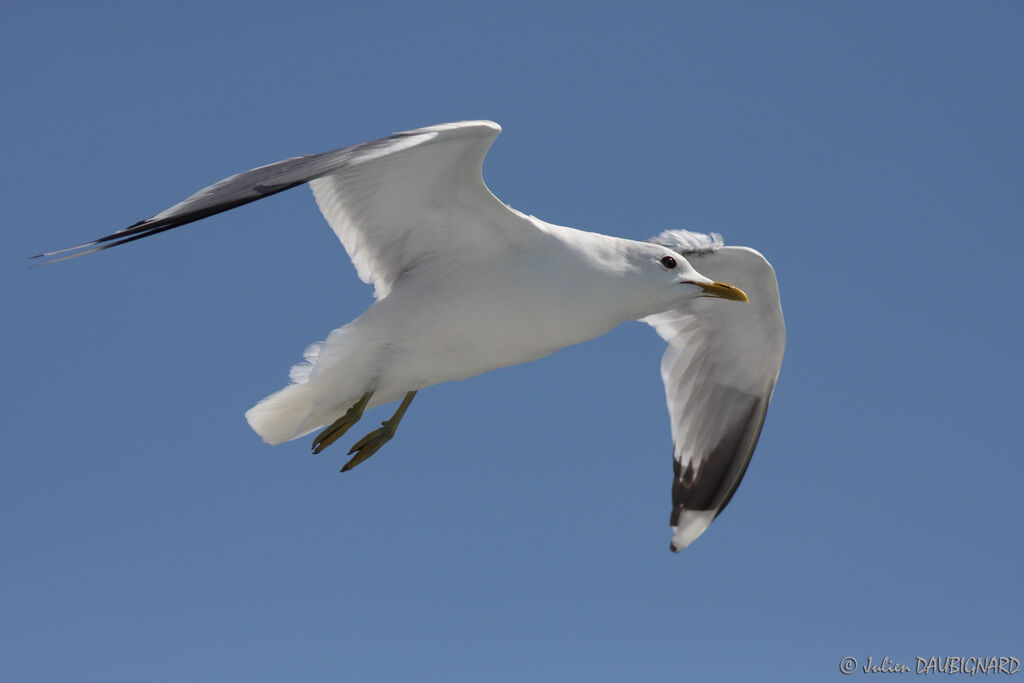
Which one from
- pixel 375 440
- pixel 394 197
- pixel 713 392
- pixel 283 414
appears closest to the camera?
pixel 394 197

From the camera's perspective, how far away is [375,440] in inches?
264

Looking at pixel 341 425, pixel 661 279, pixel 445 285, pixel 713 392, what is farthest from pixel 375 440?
pixel 713 392

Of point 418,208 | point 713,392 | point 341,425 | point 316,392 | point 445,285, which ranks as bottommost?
point 713,392

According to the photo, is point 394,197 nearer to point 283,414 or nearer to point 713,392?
point 283,414

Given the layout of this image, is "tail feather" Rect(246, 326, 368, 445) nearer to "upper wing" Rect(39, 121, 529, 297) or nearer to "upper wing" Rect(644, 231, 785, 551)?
"upper wing" Rect(39, 121, 529, 297)

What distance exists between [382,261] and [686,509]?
2773mm

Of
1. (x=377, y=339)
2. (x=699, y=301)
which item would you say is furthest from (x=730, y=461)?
(x=377, y=339)

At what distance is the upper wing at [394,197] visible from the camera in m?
5.02

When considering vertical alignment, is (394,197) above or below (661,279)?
above

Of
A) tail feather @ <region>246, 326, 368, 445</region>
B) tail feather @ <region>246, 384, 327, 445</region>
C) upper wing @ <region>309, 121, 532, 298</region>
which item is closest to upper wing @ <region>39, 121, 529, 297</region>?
upper wing @ <region>309, 121, 532, 298</region>

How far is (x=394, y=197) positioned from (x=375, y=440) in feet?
4.98

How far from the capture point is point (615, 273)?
6.05 m

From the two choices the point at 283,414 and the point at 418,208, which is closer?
the point at 418,208

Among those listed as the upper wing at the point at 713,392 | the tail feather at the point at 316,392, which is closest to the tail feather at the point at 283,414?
the tail feather at the point at 316,392
